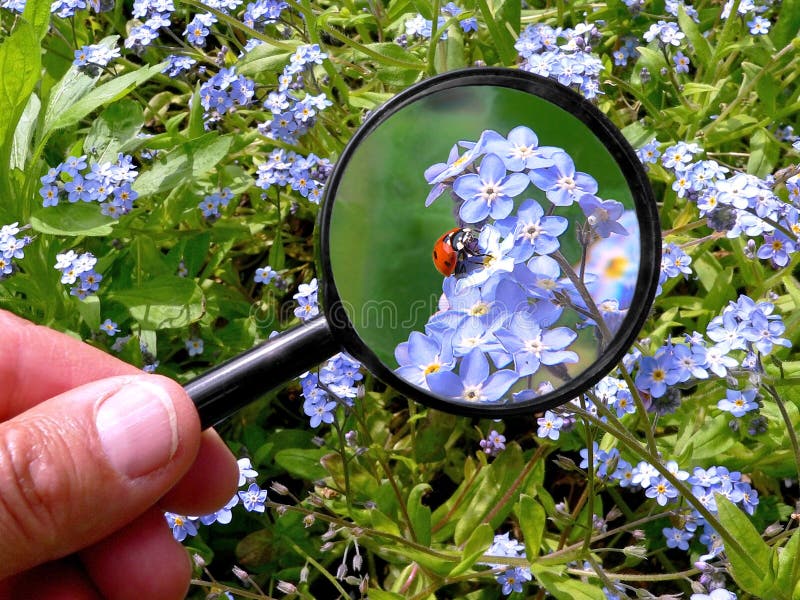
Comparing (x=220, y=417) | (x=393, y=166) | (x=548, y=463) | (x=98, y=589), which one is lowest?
(x=548, y=463)

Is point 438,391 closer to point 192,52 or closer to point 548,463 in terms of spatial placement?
point 548,463

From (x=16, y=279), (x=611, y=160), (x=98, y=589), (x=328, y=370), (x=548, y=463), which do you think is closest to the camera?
(x=611, y=160)

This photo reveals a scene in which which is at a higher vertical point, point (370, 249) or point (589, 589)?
point (370, 249)

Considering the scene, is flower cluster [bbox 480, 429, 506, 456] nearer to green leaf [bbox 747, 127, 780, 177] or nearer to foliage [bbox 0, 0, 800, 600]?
foliage [bbox 0, 0, 800, 600]

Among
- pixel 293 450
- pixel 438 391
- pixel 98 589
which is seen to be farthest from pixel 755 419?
pixel 98 589

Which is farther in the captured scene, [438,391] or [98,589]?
[98,589]

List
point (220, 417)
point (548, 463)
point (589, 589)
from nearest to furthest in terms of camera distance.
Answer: point (220, 417), point (589, 589), point (548, 463)
